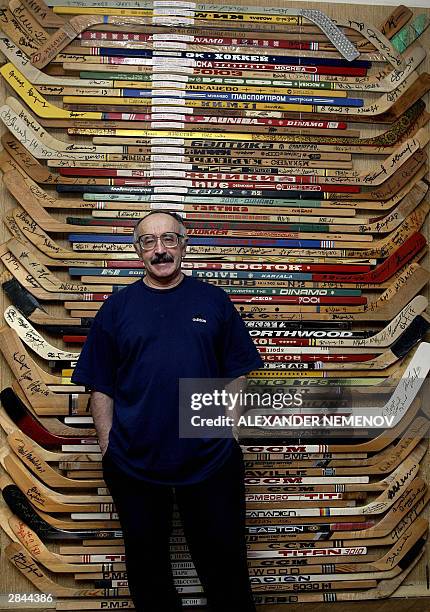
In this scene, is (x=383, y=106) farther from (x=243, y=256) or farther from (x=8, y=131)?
(x=8, y=131)

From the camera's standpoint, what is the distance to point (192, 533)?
2.56 meters

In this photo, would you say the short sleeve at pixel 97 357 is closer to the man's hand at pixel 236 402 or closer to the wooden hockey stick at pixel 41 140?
the man's hand at pixel 236 402

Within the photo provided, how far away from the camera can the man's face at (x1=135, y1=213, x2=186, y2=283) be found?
2.55 m

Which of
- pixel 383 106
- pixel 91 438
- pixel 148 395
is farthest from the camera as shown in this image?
pixel 383 106

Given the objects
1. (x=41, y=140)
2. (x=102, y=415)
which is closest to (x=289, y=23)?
(x=41, y=140)

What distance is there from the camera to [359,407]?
3084 mm

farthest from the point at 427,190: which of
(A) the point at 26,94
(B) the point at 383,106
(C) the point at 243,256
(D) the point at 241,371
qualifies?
(A) the point at 26,94

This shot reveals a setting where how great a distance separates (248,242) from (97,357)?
0.89 meters

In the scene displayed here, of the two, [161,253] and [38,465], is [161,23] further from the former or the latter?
[38,465]

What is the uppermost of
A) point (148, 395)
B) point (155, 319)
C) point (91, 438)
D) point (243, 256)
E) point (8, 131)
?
point (8, 131)

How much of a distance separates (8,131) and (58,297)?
75cm

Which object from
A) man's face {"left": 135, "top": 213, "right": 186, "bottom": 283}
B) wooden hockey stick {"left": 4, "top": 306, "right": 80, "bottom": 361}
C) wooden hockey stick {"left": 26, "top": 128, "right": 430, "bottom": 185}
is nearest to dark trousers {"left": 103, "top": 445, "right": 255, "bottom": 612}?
wooden hockey stick {"left": 4, "top": 306, "right": 80, "bottom": 361}

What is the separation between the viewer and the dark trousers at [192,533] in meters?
2.49

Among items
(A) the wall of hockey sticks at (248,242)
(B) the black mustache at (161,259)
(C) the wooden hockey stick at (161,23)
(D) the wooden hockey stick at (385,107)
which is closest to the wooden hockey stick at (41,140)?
(A) the wall of hockey sticks at (248,242)
